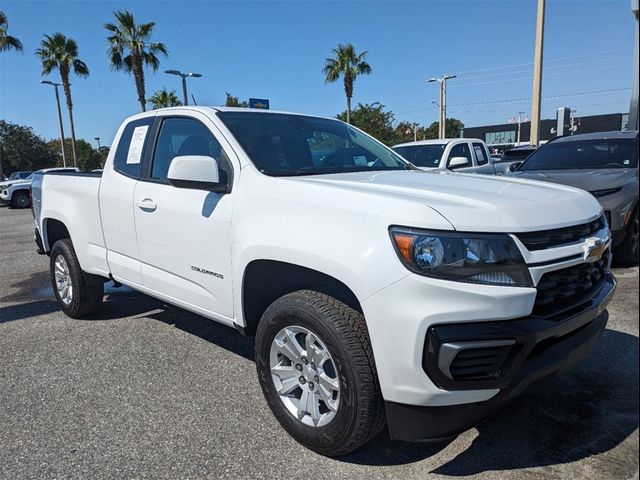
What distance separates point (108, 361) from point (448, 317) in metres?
3.04

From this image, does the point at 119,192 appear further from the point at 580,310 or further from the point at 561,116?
the point at 561,116

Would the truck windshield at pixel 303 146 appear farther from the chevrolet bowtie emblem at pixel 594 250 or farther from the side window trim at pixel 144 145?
the chevrolet bowtie emblem at pixel 594 250

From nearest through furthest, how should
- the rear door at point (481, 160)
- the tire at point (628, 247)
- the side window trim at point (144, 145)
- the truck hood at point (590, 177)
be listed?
the side window trim at point (144, 145), the tire at point (628, 247), the truck hood at point (590, 177), the rear door at point (481, 160)

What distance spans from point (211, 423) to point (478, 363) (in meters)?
1.72

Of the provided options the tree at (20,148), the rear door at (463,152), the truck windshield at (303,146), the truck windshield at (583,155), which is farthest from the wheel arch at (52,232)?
the tree at (20,148)

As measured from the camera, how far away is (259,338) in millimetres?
2795

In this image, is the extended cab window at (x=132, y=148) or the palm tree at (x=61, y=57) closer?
the extended cab window at (x=132, y=148)

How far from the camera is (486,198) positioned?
2.38 m

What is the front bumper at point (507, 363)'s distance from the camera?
206 centimetres

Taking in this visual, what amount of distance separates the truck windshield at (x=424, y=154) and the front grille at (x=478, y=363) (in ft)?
27.1

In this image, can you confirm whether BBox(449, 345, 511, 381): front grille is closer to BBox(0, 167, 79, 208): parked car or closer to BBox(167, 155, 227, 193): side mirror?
BBox(167, 155, 227, 193): side mirror

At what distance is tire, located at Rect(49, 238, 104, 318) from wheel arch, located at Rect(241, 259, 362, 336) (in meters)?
2.52

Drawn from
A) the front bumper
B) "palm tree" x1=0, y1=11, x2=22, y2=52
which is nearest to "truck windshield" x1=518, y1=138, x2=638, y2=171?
the front bumper

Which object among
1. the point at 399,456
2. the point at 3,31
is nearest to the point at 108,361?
the point at 399,456
